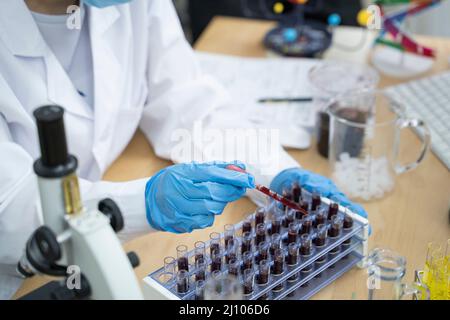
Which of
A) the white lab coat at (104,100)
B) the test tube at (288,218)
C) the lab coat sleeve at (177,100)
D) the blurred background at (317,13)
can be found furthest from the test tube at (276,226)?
the blurred background at (317,13)

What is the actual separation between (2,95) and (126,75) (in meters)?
0.36

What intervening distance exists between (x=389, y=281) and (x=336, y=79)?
2.89 feet

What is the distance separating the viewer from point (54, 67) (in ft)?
4.16

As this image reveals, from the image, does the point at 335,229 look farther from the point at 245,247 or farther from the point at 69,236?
the point at 69,236

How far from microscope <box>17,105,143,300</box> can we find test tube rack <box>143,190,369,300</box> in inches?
8.7

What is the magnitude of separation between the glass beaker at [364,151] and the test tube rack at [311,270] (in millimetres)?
206

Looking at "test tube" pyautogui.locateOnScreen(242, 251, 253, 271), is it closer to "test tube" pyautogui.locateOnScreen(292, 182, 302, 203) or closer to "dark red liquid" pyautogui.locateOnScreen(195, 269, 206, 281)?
"dark red liquid" pyautogui.locateOnScreen(195, 269, 206, 281)

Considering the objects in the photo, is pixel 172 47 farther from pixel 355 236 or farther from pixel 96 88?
pixel 355 236

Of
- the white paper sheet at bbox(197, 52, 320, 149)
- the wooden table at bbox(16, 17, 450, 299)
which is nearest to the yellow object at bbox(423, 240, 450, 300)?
the wooden table at bbox(16, 17, 450, 299)

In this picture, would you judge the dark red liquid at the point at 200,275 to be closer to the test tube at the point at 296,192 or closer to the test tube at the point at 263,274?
the test tube at the point at 263,274

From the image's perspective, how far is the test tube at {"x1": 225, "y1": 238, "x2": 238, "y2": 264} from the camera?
100cm

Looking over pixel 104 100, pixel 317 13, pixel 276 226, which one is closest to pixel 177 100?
pixel 104 100

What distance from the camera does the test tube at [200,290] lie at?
0.92 meters
